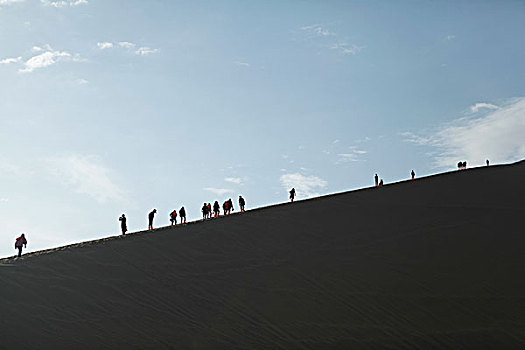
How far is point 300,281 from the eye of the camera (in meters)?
14.2

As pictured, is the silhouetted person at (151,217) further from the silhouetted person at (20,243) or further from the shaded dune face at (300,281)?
the silhouetted person at (20,243)

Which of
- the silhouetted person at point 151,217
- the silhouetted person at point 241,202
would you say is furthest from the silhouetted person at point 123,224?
the silhouetted person at point 241,202

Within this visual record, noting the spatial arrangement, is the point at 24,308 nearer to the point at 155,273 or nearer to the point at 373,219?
the point at 155,273

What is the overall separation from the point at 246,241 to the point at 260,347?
5585 mm

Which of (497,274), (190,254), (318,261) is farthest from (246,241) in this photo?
(497,274)

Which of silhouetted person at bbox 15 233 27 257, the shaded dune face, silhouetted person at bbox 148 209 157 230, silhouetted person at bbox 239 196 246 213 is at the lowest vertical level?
the shaded dune face

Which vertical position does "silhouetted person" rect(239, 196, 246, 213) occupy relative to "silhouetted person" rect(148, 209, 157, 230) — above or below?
above

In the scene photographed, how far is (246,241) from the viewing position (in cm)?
1725

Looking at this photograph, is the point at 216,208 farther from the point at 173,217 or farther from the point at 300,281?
the point at 300,281

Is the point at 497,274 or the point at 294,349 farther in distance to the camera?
the point at 497,274

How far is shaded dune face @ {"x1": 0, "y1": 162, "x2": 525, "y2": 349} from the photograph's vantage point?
40.1ft

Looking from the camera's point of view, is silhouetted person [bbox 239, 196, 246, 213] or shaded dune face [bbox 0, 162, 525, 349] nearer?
shaded dune face [bbox 0, 162, 525, 349]

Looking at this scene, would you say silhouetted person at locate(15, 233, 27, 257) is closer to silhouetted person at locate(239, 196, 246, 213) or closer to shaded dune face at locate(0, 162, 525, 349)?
shaded dune face at locate(0, 162, 525, 349)

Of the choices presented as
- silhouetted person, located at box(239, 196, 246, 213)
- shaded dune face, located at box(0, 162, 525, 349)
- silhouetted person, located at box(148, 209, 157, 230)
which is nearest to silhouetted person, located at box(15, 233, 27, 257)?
shaded dune face, located at box(0, 162, 525, 349)
